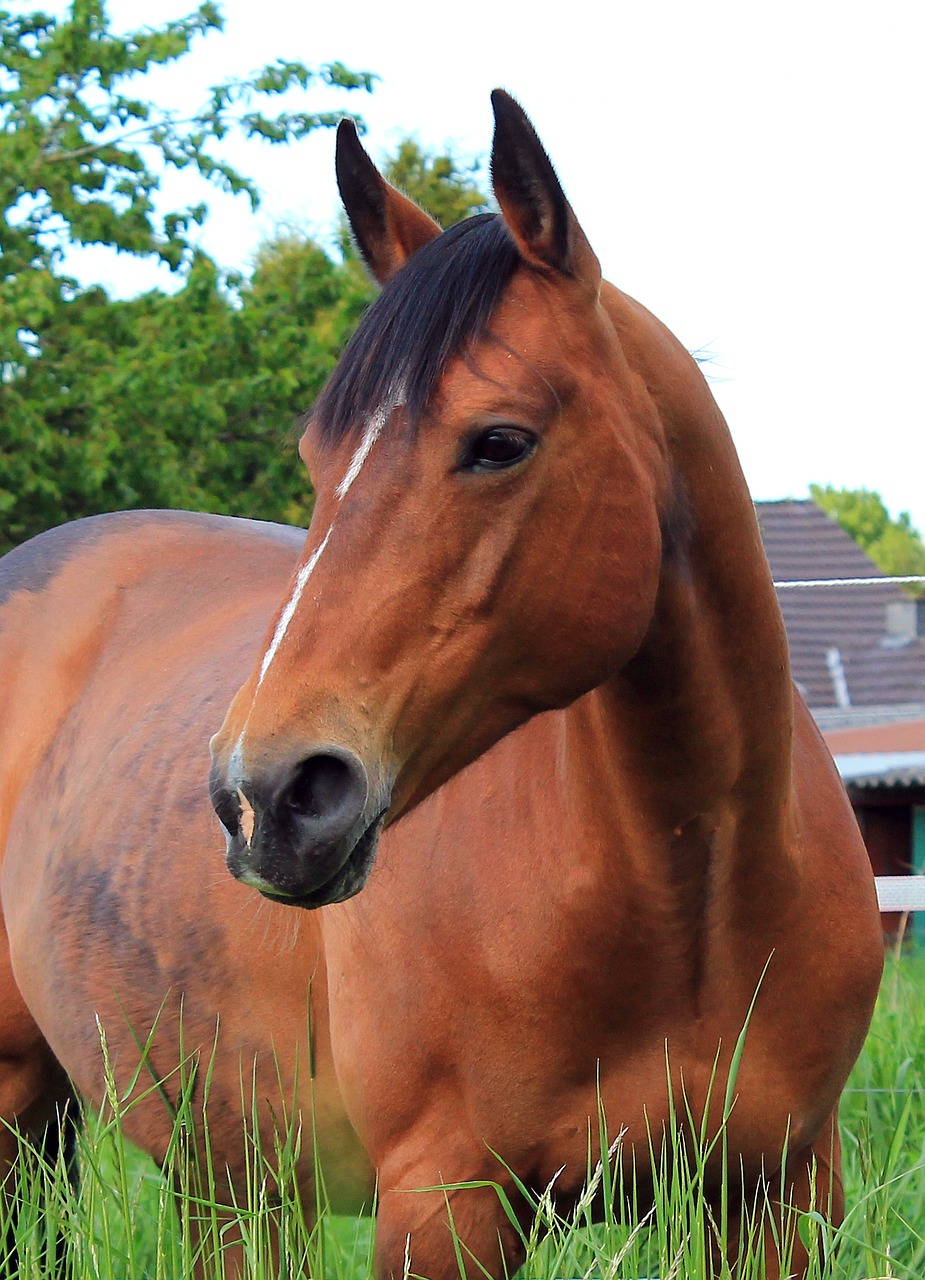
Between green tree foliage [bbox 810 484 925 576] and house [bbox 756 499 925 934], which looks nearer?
house [bbox 756 499 925 934]

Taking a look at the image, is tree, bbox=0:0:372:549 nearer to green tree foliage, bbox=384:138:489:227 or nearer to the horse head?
the horse head

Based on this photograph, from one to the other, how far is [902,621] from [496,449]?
88.3 feet

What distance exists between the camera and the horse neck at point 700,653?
1974 millimetres

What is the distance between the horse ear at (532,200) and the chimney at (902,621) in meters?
26.0

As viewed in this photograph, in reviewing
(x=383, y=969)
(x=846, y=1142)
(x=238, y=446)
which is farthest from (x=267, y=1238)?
(x=238, y=446)

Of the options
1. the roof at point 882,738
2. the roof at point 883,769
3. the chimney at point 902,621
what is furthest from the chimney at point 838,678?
the roof at point 883,769

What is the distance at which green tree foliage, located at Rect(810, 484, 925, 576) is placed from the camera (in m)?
60.3

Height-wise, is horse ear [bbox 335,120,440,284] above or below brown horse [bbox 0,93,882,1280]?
above

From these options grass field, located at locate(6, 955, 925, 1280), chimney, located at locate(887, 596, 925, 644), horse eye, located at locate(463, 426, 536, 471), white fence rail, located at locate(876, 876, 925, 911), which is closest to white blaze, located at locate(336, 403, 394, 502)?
horse eye, located at locate(463, 426, 536, 471)

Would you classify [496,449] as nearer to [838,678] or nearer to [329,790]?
[329,790]

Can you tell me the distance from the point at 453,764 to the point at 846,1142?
212cm

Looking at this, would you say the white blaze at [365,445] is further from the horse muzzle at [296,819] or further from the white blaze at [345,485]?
the horse muzzle at [296,819]

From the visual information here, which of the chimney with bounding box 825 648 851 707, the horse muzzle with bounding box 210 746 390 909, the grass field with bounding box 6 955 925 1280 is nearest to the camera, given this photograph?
the horse muzzle with bounding box 210 746 390 909

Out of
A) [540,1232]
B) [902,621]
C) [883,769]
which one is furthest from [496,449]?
[902,621]
